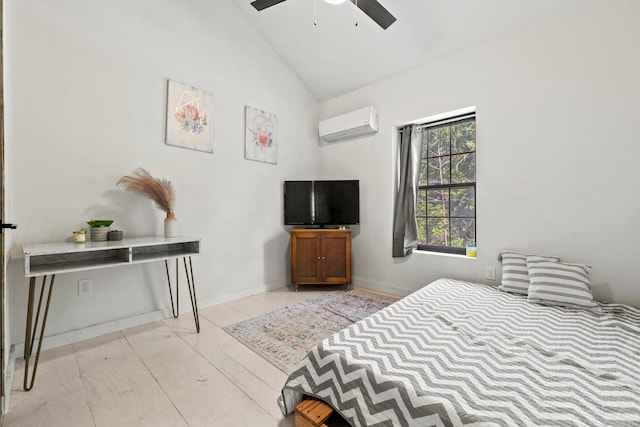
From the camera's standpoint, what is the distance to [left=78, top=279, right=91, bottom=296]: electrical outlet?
2225mm

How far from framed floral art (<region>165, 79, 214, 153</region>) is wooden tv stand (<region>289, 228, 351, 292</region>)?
58.8 inches

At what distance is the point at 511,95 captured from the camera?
2.63 m

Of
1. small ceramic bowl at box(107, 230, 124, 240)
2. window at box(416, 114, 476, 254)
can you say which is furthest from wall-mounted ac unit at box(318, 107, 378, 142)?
small ceramic bowl at box(107, 230, 124, 240)

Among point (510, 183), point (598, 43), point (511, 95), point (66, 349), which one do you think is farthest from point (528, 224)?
point (66, 349)

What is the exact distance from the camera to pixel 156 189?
2.41 meters

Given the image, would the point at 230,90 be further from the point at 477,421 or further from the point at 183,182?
the point at 477,421

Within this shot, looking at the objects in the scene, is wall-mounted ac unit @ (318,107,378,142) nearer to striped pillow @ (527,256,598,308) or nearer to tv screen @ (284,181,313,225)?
tv screen @ (284,181,313,225)

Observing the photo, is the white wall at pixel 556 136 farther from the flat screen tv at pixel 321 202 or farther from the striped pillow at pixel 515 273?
the flat screen tv at pixel 321 202

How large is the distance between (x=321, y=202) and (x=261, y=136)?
1124mm

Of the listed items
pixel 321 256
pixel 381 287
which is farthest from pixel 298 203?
pixel 381 287

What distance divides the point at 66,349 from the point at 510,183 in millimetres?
3921

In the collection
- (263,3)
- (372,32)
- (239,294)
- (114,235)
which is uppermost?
(372,32)

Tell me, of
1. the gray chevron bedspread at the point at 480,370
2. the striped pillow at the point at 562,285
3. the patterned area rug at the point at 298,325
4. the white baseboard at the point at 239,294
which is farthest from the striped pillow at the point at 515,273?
the white baseboard at the point at 239,294

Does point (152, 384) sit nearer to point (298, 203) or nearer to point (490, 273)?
point (298, 203)
